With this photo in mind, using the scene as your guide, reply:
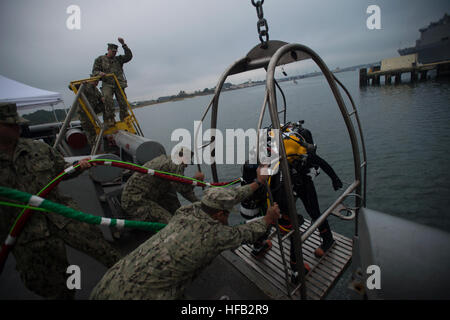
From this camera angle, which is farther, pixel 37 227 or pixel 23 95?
pixel 23 95

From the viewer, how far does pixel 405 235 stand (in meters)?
1.68

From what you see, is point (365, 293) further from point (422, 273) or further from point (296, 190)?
point (296, 190)

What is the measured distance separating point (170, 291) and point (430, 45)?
8271 centimetres

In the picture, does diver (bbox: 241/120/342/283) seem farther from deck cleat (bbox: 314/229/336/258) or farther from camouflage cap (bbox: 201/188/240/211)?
camouflage cap (bbox: 201/188/240/211)

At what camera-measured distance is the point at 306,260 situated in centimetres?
342

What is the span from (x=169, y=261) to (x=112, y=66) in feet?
24.2

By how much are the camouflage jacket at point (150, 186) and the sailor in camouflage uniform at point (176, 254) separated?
139 cm

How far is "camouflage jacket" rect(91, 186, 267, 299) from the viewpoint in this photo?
5.68ft

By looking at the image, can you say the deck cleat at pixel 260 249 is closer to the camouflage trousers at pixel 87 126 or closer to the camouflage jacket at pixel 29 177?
the camouflage jacket at pixel 29 177

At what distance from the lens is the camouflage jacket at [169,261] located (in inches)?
68.1

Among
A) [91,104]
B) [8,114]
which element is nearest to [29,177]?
[8,114]

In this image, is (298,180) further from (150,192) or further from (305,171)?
(150,192)

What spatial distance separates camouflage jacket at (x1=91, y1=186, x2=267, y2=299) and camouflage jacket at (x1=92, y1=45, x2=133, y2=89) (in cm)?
663

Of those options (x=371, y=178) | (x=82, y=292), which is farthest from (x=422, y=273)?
(x=371, y=178)
